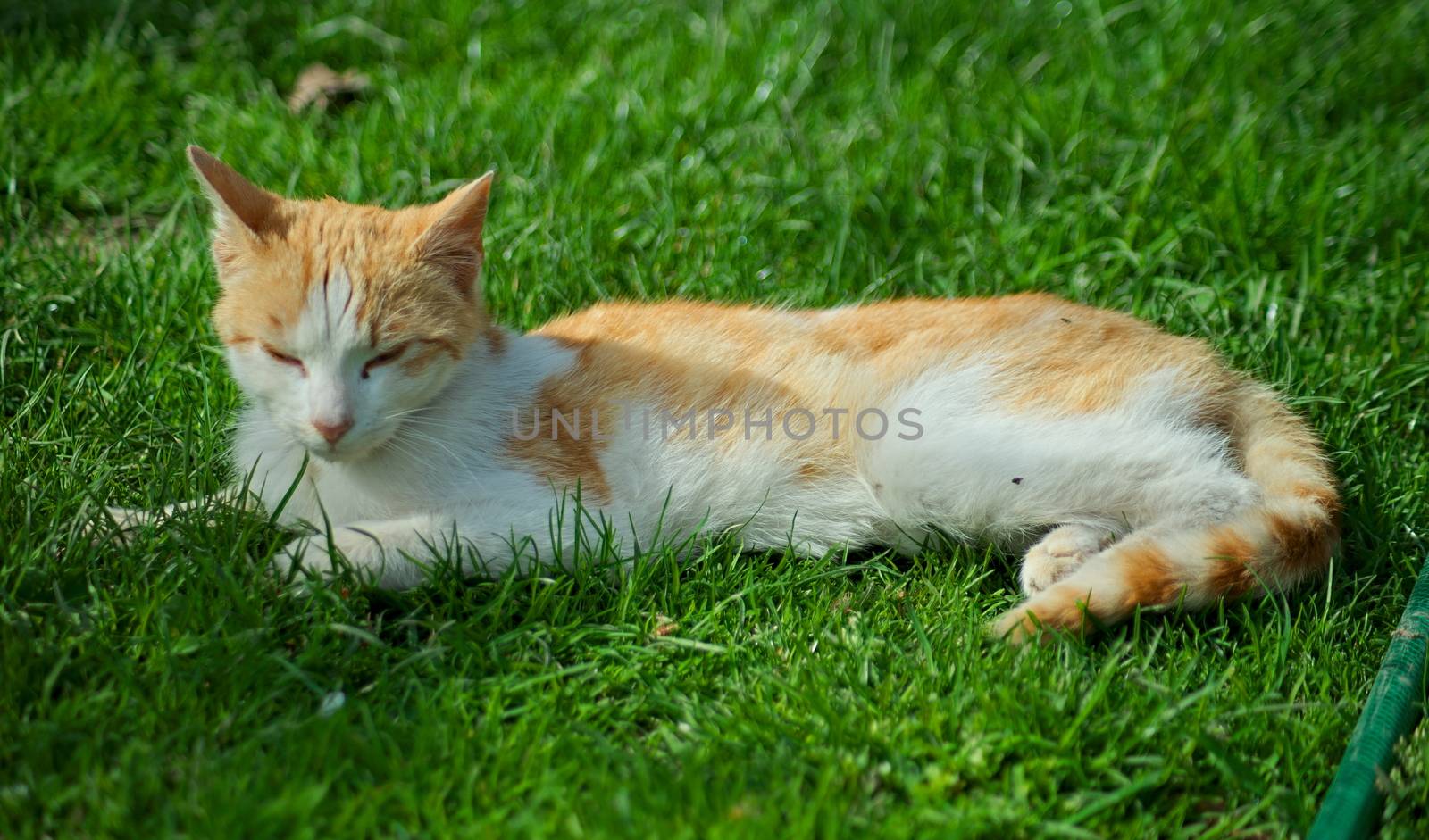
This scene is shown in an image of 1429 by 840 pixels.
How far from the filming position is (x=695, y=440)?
3.08 m

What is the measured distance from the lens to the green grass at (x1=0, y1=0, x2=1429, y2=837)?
2207mm

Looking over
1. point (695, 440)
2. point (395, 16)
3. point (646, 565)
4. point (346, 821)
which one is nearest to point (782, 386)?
point (695, 440)

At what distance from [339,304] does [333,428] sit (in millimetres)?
285

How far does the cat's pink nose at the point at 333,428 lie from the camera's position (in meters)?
2.58

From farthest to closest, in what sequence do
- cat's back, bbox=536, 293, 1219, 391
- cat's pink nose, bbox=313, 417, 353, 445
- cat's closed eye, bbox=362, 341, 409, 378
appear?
cat's back, bbox=536, 293, 1219, 391 → cat's closed eye, bbox=362, 341, 409, 378 → cat's pink nose, bbox=313, 417, 353, 445

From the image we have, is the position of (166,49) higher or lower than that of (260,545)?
higher

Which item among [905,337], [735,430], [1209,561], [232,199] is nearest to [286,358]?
[232,199]

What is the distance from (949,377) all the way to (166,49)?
3755 mm

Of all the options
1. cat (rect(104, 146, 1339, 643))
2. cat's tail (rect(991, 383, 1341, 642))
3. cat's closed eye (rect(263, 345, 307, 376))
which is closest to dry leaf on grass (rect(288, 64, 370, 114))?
cat (rect(104, 146, 1339, 643))

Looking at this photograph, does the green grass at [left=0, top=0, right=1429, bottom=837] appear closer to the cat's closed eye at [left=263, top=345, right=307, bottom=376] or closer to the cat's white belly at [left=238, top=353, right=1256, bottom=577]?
the cat's white belly at [left=238, top=353, right=1256, bottom=577]

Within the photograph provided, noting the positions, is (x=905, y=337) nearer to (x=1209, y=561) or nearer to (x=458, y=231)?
(x=1209, y=561)

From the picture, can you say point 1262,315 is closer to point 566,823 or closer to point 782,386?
point 782,386

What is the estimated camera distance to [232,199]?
274cm

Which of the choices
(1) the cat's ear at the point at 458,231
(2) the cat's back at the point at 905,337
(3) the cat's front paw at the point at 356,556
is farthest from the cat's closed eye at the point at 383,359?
(2) the cat's back at the point at 905,337
